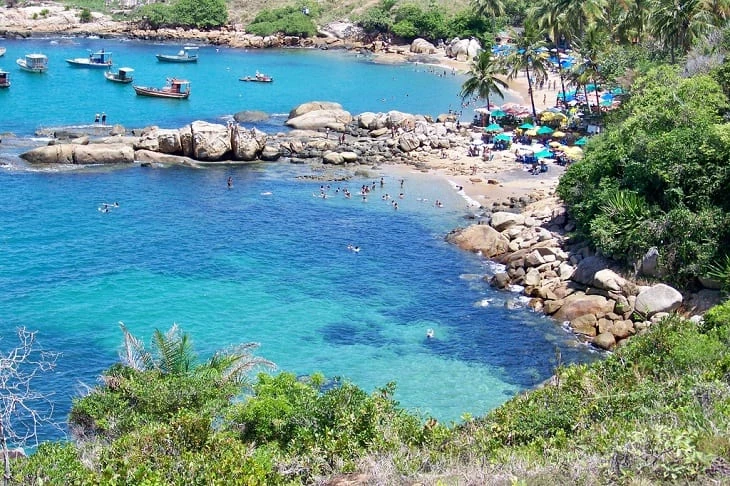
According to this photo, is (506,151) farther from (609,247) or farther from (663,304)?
(663,304)

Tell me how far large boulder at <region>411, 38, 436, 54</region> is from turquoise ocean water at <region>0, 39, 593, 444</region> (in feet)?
241

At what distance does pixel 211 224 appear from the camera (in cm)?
5228

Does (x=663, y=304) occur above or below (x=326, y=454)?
below

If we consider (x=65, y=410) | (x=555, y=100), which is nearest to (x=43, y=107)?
(x=555, y=100)

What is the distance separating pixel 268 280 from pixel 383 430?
24567 mm

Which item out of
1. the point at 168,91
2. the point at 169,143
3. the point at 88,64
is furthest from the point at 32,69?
the point at 169,143

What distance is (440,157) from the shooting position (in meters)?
69.1

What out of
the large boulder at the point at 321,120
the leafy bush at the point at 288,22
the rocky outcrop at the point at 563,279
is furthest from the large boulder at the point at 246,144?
the leafy bush at the point at 288,22

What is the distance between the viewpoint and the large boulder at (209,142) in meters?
66.4

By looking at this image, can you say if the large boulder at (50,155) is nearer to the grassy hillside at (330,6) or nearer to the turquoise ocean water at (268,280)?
the turquoise ocean water at (268,280)

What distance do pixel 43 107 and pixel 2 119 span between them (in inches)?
279

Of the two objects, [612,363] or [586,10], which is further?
[586,10]

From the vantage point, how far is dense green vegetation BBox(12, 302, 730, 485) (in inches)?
626

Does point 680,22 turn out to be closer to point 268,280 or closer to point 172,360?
point 268,280
